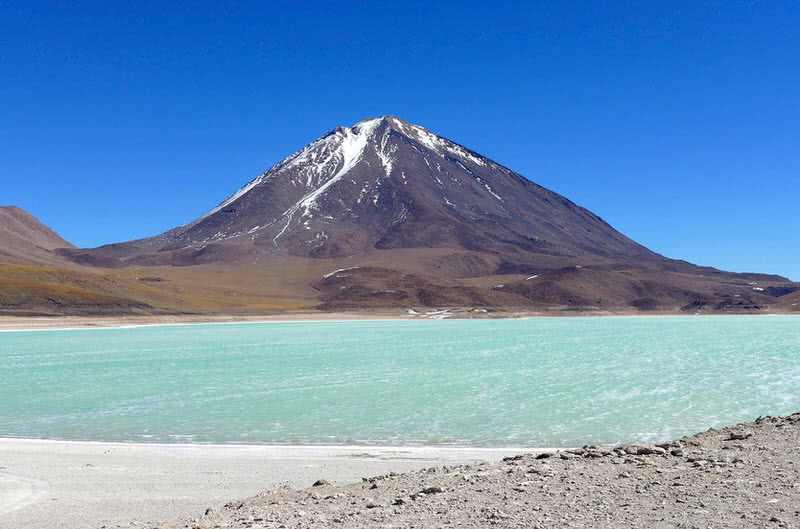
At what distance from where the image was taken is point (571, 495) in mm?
7617

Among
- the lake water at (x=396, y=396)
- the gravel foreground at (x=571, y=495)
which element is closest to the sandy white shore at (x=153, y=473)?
the gravel foreground at (x=571, y=495)

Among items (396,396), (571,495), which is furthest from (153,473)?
(396,396)

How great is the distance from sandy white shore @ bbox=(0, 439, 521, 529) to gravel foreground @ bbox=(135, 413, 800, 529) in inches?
46.3

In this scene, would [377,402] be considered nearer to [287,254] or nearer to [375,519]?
[375,519]

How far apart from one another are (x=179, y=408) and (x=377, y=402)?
17.2ft

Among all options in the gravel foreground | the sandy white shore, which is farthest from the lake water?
the gravel foreground

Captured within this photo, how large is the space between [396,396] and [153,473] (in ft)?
34.9

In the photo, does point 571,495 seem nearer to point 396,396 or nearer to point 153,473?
point 153,473

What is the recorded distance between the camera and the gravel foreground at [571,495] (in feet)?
22.4

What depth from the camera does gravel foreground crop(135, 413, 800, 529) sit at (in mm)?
6840

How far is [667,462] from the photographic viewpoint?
900cm

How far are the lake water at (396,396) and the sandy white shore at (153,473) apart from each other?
1435 millimetres

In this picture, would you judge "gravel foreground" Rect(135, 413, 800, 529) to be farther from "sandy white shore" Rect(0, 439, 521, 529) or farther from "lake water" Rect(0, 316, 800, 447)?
"lake water" Rect(0, 316, 800, 447)

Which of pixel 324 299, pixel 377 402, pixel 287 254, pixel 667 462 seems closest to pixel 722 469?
pixel 667 462
